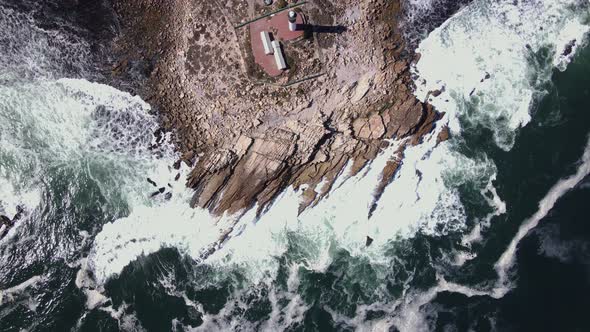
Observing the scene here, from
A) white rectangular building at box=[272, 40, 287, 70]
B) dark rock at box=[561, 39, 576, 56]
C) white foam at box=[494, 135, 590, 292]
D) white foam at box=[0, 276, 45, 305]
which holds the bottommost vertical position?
white foam at box=[494, 135, 590, 292]

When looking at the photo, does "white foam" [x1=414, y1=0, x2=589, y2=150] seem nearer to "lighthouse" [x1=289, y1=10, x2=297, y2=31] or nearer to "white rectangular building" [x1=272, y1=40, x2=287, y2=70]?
"lighthouse" [x1=289, y1=10, x2=297, y2=31]

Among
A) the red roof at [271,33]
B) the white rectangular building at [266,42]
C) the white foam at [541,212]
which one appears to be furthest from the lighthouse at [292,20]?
the white foam at [541,212]

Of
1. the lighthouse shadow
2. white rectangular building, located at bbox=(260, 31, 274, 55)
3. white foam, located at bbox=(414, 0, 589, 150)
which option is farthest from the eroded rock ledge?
white foam, located at bbox=(414, 0, 589, 150)

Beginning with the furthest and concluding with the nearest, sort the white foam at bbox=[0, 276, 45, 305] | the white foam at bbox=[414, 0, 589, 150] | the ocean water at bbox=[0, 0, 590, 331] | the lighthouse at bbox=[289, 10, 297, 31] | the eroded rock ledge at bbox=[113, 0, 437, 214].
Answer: the white foam at bbox=[414, 0, 589, 150] < the eroded rock ledge at bbox=[113, 0, 437, 214] < the white foam at bbox=[0, 276, 45, 305] < the ocean water at bbox=[0, 0, 590, 331] < the lighthouse at bbox=[289, 10, 297, 31]

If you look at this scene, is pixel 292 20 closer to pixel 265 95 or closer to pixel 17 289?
pixel 265 95

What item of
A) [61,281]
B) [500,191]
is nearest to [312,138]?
[500,191]

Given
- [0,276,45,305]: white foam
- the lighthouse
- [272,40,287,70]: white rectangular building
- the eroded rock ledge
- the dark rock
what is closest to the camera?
the lighthouse

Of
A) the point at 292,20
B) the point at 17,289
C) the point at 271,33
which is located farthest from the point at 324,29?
the point at 17,289
